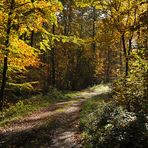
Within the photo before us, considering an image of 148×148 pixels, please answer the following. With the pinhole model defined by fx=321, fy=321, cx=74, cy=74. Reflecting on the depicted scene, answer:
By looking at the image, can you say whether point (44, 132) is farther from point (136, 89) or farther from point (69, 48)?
point (69, 48)

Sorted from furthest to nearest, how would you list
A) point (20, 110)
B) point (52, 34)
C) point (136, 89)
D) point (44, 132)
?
point (20, 110), point (52, 34), point (44, 132), point (136, 89)

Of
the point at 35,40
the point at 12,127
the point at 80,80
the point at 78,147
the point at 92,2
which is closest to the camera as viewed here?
the point at 78,147

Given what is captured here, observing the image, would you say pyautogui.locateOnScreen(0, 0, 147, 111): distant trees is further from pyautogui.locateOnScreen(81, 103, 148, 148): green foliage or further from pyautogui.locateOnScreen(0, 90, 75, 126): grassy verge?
pyautogui.locateOnScreen(81, 103, 148, 148): green foliage

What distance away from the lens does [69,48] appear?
152 feet

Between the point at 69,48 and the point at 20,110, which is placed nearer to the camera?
the point at 20,110

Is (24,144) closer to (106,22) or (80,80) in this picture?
(106,22)

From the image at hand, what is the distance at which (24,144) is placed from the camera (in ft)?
40.8

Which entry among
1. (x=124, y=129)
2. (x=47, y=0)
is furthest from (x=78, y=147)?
(x=47, y=0)

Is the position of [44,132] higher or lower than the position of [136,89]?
lower

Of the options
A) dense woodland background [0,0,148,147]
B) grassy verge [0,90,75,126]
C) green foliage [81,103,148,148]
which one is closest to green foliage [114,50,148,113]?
dense woodland background [0,0,148,147]

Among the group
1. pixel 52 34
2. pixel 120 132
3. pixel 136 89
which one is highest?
pixel 52 34

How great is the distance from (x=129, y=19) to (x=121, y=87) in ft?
38.8

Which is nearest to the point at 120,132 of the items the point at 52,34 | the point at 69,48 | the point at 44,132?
the point at 44,132

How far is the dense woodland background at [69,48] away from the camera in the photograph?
517 inches
